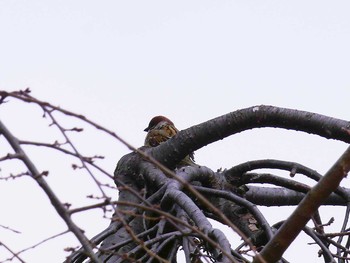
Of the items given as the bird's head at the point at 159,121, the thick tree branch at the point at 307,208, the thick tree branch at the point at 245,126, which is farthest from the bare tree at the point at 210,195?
the bird's head at the point at 159,121

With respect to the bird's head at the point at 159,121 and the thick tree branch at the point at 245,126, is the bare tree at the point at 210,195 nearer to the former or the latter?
the thick tree branch at the point at 245,126

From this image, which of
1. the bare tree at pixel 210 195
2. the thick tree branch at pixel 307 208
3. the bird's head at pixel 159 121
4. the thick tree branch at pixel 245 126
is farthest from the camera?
the bird's head at pixel 159 121

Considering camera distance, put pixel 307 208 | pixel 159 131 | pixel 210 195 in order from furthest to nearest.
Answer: pixel 159 131 < pixel 210 195 < pixel 307 208

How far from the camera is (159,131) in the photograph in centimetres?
518

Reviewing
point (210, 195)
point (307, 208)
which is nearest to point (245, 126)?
point (210, 195)

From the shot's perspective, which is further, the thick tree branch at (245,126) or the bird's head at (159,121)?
the bird's head at (159,121)

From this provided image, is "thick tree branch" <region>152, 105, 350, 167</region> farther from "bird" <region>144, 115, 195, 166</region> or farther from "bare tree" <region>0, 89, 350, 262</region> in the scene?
"bird" <region>144, 115, 195, 166</region>

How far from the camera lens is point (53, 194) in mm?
1651

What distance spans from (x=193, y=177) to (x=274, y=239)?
6.36 ft

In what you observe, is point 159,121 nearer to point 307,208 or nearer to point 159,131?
point 159,131

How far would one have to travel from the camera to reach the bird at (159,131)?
16.3ft

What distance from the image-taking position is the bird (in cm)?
498

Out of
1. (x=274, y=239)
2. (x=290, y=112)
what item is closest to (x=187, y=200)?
(x=290, y=112)

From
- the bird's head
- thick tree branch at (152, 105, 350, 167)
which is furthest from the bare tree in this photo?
the bird's head
